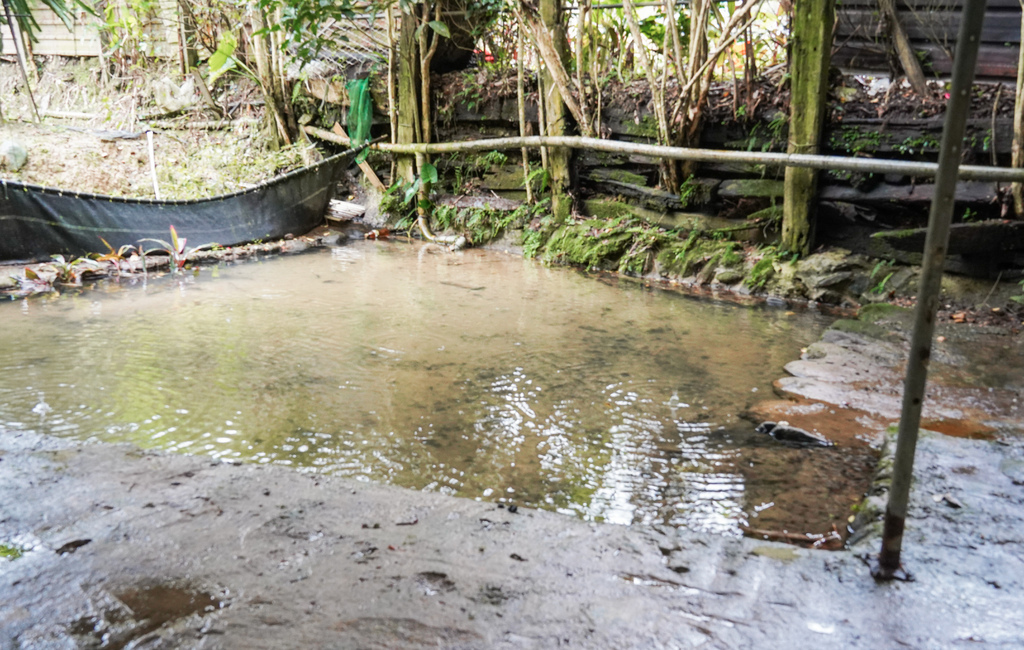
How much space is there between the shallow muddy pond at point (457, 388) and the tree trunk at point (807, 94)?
0.92 m

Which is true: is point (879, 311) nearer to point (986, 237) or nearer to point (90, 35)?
point (986, 237)

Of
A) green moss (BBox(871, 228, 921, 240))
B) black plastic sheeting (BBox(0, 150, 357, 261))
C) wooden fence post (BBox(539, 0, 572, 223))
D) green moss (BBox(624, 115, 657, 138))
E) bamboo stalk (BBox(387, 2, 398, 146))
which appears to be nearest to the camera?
green moss (BBox(871, 228, 921, 240))

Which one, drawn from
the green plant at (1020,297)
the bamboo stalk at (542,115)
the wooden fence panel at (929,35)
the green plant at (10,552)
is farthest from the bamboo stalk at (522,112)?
the green plant at (10,552)

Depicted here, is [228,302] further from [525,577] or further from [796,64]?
[796,64]

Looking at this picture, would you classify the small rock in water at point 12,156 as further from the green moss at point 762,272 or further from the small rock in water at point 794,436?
the small rock in water at point 794,436

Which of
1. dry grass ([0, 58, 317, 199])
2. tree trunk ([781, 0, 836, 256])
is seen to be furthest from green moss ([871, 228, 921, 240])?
dry grass ([0, 58, 317, 199])

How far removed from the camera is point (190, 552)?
1569 mm

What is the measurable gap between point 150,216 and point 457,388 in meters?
3.78

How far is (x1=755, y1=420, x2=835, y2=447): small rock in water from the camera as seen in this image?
248 cm

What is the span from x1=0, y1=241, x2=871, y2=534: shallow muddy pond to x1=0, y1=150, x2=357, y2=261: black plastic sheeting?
60 centimetres

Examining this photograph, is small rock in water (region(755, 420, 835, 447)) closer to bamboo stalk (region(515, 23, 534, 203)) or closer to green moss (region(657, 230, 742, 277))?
green moss (region(657, 230, 742, 277))

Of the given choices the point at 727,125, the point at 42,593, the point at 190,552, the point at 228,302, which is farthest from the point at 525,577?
the point at 727,125

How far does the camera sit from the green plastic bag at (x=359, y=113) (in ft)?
24.6

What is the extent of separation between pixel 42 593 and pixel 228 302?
3.40 meters
